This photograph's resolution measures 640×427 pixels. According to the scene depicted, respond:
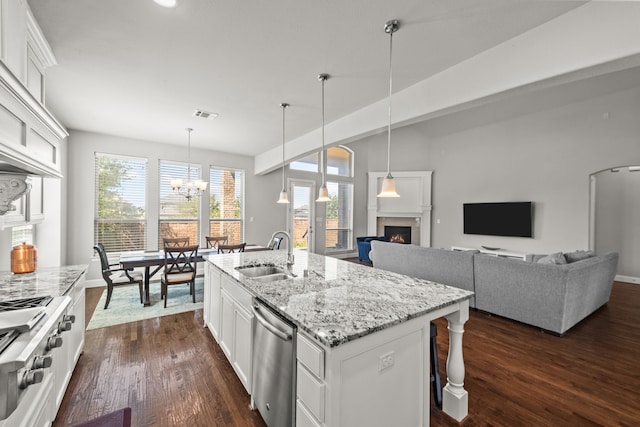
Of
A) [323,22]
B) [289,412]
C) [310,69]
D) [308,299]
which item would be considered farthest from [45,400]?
[310,69]

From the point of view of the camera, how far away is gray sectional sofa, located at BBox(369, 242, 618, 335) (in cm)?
287

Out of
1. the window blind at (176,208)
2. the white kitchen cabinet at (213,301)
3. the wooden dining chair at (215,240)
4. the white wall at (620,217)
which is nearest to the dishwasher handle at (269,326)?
the white kitchen cabinet at (213,301)

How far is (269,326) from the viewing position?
4.93 feet

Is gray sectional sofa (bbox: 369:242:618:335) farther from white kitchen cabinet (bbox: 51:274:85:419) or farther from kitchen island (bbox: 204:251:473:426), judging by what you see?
white kitchen cabinet (bbox: 51:274:85:419)

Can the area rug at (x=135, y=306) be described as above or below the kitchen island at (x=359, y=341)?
below

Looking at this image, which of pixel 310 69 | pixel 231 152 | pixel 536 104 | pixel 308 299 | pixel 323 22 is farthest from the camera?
pixel 231 152

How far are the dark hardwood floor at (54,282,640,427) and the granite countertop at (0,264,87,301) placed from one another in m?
0.86

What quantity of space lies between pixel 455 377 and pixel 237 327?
63.4 inches

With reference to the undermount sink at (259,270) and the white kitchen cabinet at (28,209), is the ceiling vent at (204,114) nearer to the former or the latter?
the white kitchen cabinet at (28,209)

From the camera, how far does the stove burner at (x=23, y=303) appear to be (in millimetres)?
1351

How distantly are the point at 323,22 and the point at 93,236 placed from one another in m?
5.18

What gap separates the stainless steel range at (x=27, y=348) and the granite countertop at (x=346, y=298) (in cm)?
95

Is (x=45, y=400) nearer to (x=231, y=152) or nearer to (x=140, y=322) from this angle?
(x=140, y=322)

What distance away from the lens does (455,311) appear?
1.66 meters
